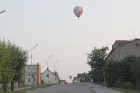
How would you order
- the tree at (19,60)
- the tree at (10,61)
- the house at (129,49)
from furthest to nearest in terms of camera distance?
the house at (129,49), the tree at (19,60), the tree at (10,61)

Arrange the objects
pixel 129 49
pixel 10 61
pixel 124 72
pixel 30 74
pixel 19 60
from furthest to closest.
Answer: pixel 30 74 < pixel 129 49 < pixel 124 72 < pixel 19 60 < pixel 10 61

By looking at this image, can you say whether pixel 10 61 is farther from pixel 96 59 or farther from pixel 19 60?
pixel 96 59

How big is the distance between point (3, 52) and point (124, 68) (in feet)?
124

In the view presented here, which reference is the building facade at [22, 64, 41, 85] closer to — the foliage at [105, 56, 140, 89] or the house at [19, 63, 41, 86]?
the house at [19, 63, 41, 86]

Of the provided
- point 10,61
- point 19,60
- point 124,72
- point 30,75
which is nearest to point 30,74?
point 30,75

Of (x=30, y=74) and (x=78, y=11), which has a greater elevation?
(x=30, y=74)

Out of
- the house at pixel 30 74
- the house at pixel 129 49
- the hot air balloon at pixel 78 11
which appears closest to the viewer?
the hot air balloon at pixel 78 11

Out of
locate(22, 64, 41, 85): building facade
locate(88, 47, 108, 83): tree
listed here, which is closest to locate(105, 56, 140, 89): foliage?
locate(22, 64, 41, 85): building facade

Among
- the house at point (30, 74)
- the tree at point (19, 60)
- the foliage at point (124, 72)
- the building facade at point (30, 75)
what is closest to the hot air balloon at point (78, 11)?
the tree at point (19, 60)

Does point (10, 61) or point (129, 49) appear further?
point (129, 49)

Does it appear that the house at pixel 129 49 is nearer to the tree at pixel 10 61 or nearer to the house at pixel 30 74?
the house at pixel 30 74

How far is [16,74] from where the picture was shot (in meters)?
60.3

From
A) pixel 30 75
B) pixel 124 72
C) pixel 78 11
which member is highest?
pixel 30 75

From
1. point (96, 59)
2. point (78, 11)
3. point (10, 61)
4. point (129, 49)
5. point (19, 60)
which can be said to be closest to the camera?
point (78, 11)
